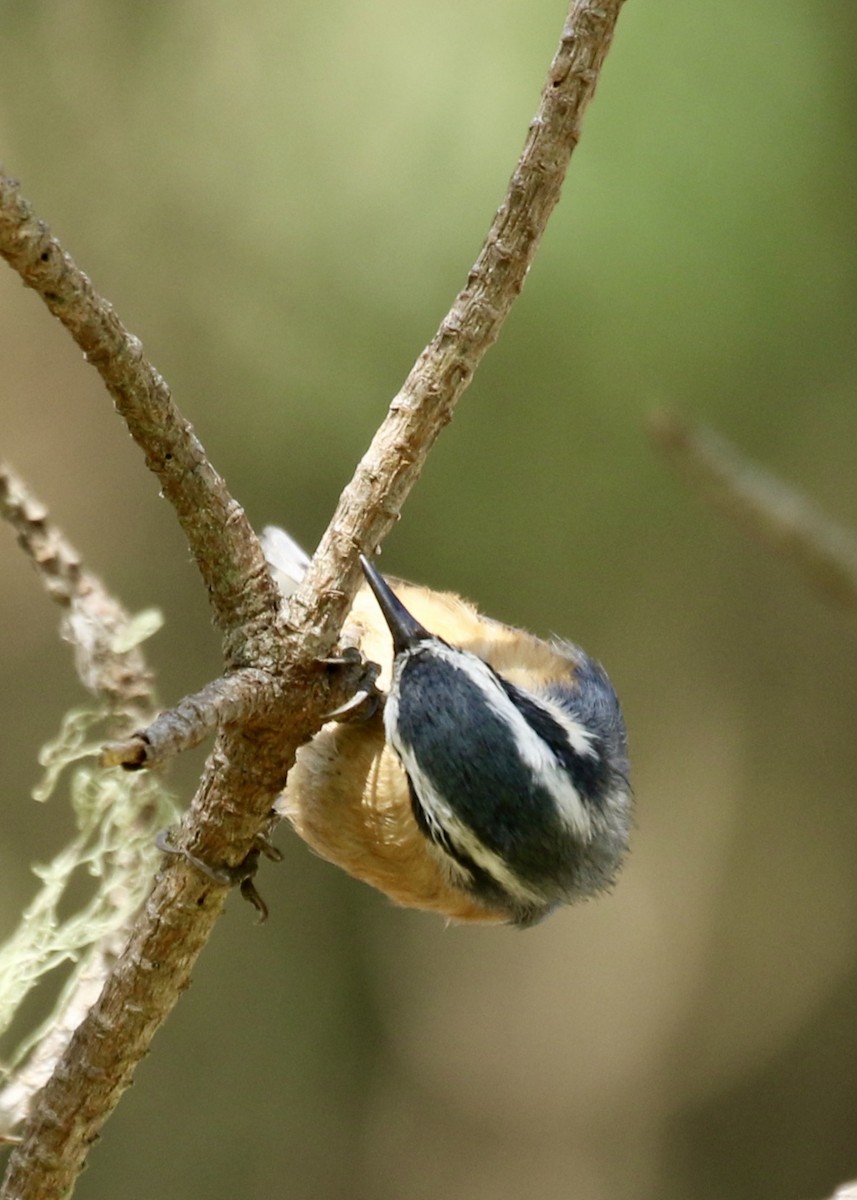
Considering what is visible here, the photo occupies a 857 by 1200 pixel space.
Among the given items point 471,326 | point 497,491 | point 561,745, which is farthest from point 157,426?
point 497,491

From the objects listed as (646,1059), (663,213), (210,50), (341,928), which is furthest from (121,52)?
(646,1059)

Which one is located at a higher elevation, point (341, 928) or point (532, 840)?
point (341, 928)

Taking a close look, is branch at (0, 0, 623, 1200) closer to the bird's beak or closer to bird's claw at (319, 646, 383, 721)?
bird's claw at (319, 646, 383, 721)

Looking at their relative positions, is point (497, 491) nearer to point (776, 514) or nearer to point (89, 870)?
point (89, 870)

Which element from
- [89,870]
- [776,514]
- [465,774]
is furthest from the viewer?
[89,870]

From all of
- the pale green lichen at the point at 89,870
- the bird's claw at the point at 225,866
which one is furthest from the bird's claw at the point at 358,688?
Answer: the pale green lichen at the point at 89,870

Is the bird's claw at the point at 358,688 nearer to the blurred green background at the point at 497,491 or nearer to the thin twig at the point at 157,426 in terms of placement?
the thin twig at the point at 157,426

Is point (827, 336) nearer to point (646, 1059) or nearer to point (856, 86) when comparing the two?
point (856, 86)
